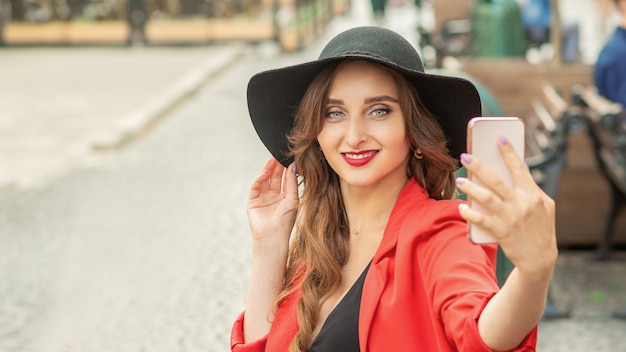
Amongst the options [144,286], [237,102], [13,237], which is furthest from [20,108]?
[144,286]

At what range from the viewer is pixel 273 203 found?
267 centimetres

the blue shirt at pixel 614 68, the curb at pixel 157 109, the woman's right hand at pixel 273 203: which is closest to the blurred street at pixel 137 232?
the curb at pixel 157 109

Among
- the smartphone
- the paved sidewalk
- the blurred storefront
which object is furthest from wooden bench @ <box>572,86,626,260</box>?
the blurred storefront

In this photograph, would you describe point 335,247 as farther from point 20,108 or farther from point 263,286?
point 20,108

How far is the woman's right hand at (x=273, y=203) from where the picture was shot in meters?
2.60

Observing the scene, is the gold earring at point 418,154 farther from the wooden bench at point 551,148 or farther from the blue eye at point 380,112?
the wooden bench at point 551,148

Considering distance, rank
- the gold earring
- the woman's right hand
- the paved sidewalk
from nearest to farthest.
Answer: the gold earring → the woman's right hand → the paved sidewalk

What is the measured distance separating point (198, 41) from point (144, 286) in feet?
52.5

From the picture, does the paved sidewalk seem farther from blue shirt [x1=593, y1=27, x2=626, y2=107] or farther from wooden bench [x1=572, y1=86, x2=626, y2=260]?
blue shirt [x1=593, y1=27, x2=626, y2=107]

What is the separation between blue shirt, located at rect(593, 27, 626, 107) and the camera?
18.9ft

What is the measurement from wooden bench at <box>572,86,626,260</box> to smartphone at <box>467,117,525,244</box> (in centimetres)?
373

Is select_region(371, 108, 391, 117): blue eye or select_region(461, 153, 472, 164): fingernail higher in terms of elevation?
select_region(461, 153, 472, 164): fingernail

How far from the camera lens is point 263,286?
2547 millimetres

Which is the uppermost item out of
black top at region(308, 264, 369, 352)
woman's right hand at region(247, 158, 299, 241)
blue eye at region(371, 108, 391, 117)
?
blue eye at region(371, 108, 391, 117)
